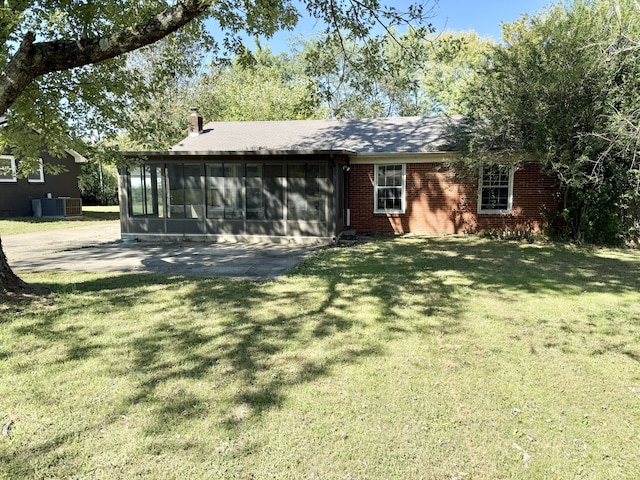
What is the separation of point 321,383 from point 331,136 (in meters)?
12.7

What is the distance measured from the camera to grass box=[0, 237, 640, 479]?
2.61 metres

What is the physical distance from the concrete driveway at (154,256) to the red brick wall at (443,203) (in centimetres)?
342

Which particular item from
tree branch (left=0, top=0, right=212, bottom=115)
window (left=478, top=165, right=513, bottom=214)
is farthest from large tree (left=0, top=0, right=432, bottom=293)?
window (left=478, top=165, right=513, bottom=214)

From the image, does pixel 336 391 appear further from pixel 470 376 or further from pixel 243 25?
pixel 243 25

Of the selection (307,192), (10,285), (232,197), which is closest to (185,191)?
(232,197)

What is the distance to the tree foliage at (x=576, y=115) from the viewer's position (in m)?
9.59

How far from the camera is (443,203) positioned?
13.5 meters

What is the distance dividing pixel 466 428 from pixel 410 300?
3.14 meters

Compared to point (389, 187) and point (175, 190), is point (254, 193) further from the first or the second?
point (389, 187)

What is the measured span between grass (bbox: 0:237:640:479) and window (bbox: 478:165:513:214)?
22.3 feet

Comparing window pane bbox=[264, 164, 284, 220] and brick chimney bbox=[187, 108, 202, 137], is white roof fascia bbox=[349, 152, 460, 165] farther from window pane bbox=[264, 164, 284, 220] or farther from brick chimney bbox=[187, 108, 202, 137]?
brick chimney bbox=[187, 108, 202, 137]

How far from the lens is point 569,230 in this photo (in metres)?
12.1

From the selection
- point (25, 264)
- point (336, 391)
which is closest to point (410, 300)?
point (336, 391)

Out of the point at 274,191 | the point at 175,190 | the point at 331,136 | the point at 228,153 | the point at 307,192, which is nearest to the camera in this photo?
the point at 228,153
